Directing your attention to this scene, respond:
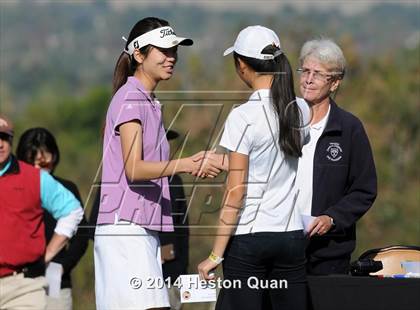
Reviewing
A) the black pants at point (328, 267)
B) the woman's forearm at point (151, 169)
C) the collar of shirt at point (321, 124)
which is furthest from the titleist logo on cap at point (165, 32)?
the black pants at point (328, 267)

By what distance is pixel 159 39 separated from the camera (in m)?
4.95

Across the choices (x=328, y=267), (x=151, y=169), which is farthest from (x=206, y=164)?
(x=328, y=267)

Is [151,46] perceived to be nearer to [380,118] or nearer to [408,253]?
[408,253]

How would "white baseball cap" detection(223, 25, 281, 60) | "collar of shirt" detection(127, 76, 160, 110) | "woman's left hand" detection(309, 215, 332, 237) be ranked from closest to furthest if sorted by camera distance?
1. "white baseball cap" detection(223, 25, 281, 60)
2. "collar of shirt" detection(127, 76, 160, 110)
3. "woman's left hand" detection(309, 215, 332, 237)

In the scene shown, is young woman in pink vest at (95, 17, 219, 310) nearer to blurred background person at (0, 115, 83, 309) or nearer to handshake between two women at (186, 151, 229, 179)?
handshake between two women at (186, 151, 229, 179)

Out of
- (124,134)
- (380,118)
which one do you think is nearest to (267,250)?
(124,134)

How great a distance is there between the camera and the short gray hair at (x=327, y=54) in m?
5.59

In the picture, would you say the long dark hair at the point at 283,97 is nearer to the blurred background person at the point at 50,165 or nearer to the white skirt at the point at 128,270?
the white skirt at the point at 128,270

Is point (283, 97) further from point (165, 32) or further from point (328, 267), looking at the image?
point (328, 267)

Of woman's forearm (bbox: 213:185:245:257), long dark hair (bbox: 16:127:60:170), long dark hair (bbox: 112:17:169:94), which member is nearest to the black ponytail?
woman's forearm (bbox: 213:185:245:257)

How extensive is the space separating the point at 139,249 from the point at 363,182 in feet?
4.85

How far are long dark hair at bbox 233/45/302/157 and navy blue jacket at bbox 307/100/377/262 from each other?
0.82 m

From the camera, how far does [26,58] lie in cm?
11506

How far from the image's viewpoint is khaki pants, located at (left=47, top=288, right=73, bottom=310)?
656 centimetres
